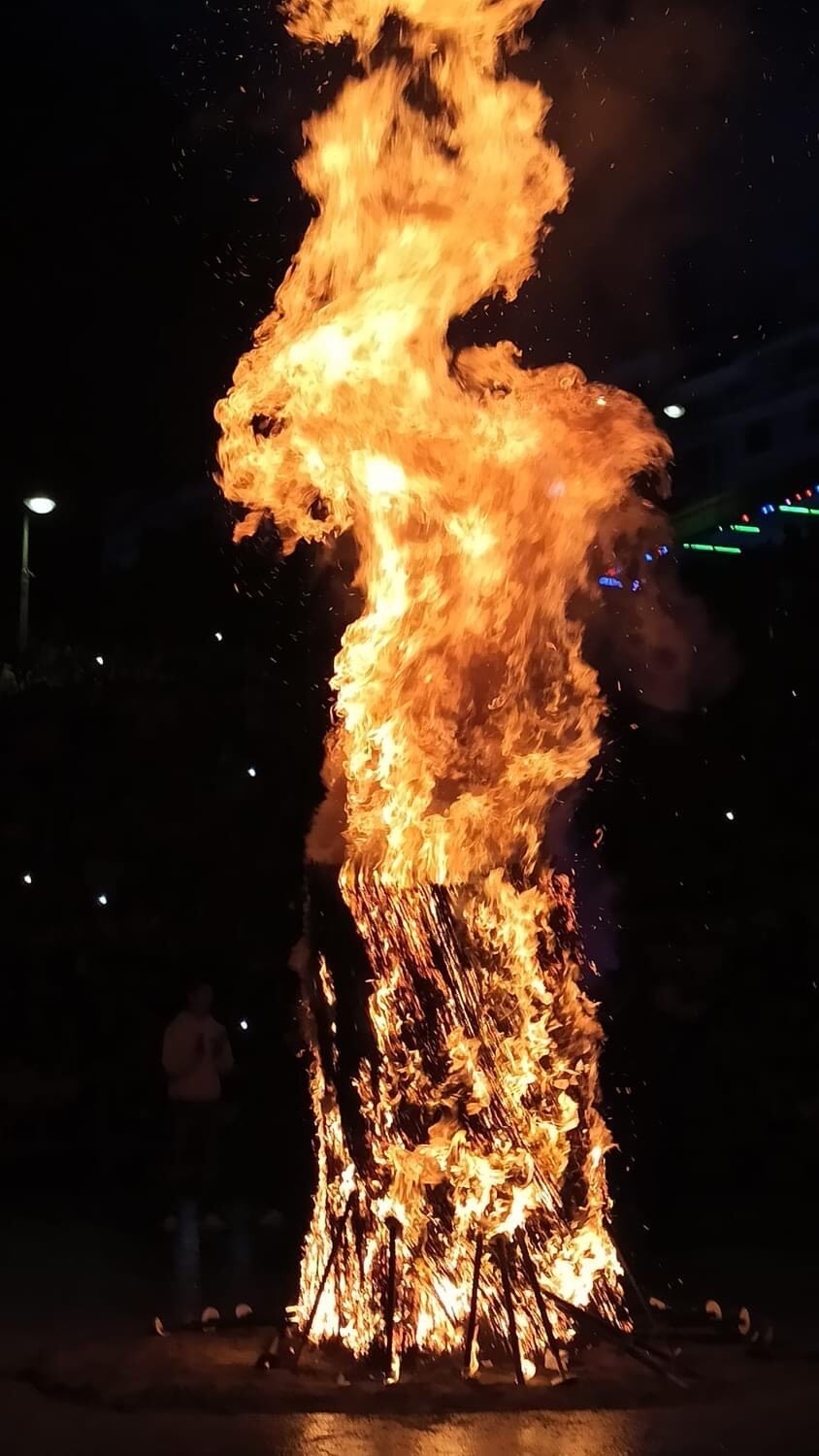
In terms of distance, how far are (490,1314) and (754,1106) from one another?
21.9 feet

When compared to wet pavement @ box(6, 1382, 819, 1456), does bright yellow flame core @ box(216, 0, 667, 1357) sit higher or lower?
higher

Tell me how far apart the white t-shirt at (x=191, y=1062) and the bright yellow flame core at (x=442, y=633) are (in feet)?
9.59

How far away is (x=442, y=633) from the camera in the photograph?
695 centimetres

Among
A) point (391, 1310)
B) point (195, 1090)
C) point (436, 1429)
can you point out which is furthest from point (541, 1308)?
point (195, 1090)

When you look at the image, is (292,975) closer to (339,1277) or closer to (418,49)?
(339,1277)

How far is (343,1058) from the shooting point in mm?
6418

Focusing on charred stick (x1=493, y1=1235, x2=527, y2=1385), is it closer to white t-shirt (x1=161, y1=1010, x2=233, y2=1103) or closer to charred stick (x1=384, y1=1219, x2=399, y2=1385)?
charred stick (x1=384, y1=1219, x2=399, y2=1385)

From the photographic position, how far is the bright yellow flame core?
6305mm

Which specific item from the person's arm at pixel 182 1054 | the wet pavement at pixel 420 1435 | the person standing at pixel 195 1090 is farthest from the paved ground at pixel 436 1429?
the person's arm at pixel 182 1054

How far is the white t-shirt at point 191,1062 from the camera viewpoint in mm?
9523

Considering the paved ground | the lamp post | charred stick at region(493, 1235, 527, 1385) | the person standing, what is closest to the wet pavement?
the paved ground

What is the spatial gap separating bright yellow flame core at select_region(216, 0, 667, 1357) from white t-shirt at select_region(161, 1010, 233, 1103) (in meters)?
2.92

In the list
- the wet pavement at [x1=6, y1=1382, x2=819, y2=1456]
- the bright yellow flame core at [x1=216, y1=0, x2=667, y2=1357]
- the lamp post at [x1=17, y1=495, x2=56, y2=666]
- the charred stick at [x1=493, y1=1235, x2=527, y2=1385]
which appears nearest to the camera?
the wet pavement at [x1=6, y1=1382, x2=819, y2=1456]

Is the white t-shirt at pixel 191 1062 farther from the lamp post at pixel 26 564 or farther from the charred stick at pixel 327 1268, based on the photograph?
the lamp post at pixel 26 564
